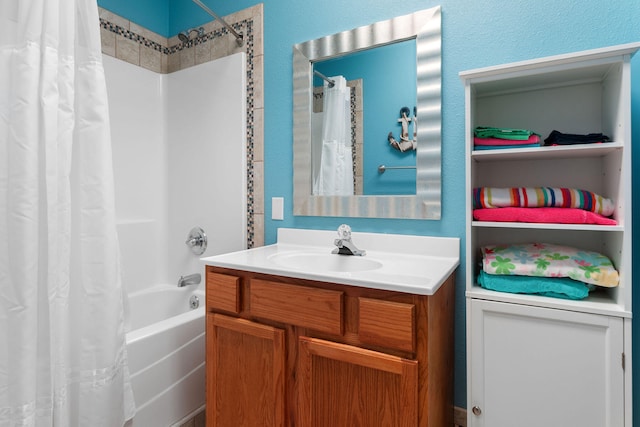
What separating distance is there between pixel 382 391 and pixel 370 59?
1330mm

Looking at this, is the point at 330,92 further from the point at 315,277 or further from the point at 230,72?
the point at 315,277

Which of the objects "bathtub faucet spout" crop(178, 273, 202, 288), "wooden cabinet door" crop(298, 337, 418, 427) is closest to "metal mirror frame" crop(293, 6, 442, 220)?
"wooden cabinet door" crop(298, 337, 418, 427)

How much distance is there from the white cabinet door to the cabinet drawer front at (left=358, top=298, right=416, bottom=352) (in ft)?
0.97

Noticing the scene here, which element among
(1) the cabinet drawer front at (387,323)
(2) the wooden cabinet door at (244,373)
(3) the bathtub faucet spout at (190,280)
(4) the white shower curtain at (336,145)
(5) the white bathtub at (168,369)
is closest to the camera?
(1) the cabinet drawer front at (387,323)

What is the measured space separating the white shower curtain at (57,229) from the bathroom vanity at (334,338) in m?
0.37

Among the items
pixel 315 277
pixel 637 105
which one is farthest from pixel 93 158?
pixel 637 105

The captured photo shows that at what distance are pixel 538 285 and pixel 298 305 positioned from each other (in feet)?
2.51

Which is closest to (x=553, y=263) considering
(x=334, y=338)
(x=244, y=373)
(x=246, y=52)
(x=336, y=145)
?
(x=334, y=338)

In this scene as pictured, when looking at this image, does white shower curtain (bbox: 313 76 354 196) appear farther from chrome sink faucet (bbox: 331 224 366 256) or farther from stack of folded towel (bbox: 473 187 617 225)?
stack of folded towel (bbox: 473 187 617 225)

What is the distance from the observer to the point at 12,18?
42.8 inches

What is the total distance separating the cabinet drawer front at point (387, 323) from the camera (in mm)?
988

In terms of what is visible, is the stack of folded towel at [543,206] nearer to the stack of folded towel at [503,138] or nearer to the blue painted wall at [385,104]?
the stack of folded towel at [503,138]

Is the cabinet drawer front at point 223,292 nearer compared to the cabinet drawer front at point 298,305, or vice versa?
the cabinet drawer front at point 298,305

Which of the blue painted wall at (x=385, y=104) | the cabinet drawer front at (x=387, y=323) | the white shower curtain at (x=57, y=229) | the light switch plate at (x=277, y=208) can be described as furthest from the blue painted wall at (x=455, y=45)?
the white shower curtain at (x=57, y=229)
